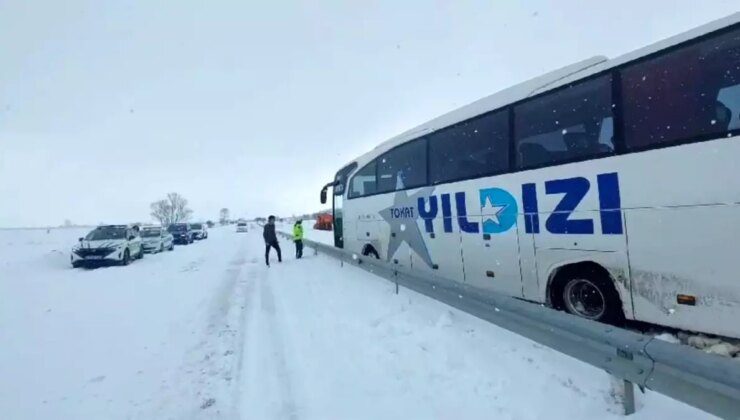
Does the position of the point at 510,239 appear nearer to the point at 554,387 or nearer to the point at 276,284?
the point at 554,387

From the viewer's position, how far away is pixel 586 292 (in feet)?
17.9

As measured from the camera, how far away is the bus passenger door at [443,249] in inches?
297

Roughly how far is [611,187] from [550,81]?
Result: 211 centimetres

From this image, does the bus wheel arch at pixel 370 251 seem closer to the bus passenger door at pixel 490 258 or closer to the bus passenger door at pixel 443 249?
the bus passenger door at pixel 443 249

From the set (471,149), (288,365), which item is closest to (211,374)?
(288,365)

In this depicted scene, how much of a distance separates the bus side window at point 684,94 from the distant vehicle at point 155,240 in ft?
85.2

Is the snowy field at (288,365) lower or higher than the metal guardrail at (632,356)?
lower

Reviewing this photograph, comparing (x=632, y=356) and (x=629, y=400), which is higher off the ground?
(x=632, y=356)

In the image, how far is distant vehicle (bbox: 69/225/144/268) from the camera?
1672 cm

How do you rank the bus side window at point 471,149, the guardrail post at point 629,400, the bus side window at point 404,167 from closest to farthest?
the guardrail post at point 629,400, the bus side window at point 471,149, the bus side window at point 404,167

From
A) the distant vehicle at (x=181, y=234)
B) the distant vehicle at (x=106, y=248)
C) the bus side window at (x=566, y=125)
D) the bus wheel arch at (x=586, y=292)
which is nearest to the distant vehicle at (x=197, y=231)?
the distant vehicle at (x=181, y=234)

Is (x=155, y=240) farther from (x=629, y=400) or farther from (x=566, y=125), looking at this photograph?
(x=629, y=400)

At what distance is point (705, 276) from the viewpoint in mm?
3996

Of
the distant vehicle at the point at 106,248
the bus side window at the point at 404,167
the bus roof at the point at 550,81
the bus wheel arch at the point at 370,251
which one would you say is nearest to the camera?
the bus roof at the point at 550,81
